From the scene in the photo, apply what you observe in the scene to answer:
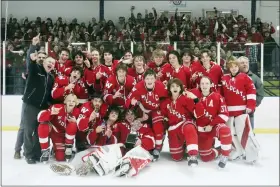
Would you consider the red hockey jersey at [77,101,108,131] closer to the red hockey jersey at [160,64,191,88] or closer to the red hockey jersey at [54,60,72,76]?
the red hockey jersey at [54,60,72,76]

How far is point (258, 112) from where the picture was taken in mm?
6223

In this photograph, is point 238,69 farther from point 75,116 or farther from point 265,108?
point 265,108

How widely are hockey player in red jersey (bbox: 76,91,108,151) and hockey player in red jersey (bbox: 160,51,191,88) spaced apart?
76 cm

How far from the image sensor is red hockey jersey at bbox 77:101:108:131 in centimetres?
369

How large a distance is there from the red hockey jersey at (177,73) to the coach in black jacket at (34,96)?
125 centimetres

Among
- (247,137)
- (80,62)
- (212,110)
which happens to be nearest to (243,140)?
(247,137)

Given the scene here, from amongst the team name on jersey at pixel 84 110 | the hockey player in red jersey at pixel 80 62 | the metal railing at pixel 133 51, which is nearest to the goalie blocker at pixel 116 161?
the team name on jersey at pixel 84 110

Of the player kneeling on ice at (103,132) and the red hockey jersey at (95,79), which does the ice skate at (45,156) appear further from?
the red hockey jersey at (95,79)

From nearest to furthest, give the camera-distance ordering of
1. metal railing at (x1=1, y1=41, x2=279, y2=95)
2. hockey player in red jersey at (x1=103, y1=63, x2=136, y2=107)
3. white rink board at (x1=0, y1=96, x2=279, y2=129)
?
1. hockey player in red jersey at (x1=103, y1=63, x2=136, y2=107)
2. white rink board at (x1=0, y1=96, x2=279, y2=129)
3. metal railing at (x1=1, y1=41, x2=279, y2=95)

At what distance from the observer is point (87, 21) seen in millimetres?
12047

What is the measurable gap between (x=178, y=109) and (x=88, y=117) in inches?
35.7

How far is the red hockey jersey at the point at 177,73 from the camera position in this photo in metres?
4.11

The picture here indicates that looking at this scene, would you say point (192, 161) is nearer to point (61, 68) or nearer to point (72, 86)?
point (72, 86)

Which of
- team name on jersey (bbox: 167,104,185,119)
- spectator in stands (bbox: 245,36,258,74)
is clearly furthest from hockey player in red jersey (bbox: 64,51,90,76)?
spectator in stands (bbox: 245,36,258,74)
